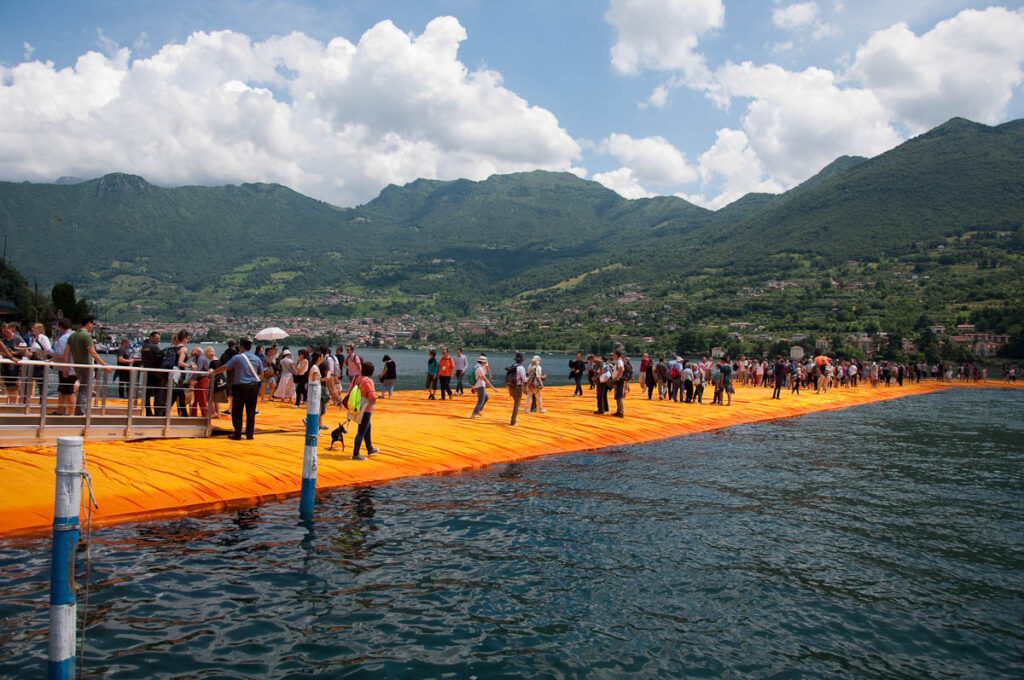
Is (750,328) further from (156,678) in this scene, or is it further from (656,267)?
(156,678)

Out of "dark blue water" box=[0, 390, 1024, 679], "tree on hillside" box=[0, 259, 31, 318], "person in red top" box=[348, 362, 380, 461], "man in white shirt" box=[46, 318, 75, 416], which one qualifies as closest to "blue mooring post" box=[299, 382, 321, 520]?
"dark blue water" box=[0, 390, 1024, 679]

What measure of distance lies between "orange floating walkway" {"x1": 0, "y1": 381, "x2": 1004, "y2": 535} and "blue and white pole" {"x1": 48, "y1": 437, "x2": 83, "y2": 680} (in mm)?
5259

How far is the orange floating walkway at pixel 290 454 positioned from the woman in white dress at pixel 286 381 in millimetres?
1463

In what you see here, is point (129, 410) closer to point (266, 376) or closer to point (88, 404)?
point (88, 404)

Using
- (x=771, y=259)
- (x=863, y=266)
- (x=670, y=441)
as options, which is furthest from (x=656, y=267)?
(x=670, y=441)

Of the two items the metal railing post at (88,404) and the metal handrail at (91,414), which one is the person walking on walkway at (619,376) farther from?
the metal railing post at (88,404)

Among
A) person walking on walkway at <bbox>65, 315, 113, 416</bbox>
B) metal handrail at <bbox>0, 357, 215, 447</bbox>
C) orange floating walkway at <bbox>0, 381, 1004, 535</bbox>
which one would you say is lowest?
orange floating walkway at <bbox>0, 381, 1004, 535</bbox>

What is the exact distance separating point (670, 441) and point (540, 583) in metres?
13.9

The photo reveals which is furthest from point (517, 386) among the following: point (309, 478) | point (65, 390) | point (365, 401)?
point (65, 390)

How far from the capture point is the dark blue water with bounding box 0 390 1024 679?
6.27 metres

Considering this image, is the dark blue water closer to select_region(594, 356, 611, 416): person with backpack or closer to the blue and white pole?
the blue and white pole

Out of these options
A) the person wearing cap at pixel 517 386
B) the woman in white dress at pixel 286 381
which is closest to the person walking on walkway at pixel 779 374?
the person wearing cap at pixel 517 386

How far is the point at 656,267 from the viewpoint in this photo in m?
197

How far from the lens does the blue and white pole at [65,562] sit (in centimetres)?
481
